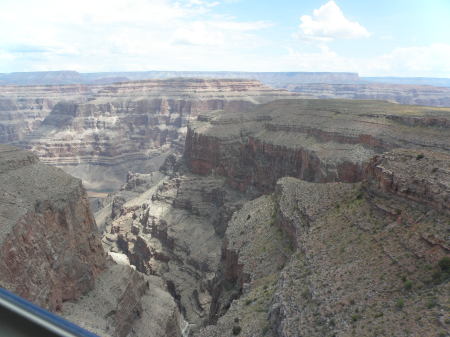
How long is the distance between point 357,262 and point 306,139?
2268 inches

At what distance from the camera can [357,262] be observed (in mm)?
26141

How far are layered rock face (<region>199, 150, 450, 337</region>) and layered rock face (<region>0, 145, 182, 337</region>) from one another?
1254 centimetres

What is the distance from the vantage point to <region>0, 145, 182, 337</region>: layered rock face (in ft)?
122

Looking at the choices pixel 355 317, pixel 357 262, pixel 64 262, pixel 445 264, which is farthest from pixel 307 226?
pixel 64 262

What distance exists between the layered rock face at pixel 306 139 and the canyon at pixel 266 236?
0.37 meters

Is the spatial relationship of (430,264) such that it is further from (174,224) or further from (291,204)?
(174,224)

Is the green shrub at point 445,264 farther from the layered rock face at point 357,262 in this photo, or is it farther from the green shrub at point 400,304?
the green shrub at point 400,304

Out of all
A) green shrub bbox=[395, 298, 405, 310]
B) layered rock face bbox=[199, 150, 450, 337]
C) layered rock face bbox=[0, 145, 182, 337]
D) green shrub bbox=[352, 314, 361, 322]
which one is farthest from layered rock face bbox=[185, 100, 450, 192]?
green shrub bbox=[352, 314, 361, 322]

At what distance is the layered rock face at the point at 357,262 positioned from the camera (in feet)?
67.8

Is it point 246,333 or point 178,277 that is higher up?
point 246,333

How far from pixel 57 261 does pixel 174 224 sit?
4034 centimetres

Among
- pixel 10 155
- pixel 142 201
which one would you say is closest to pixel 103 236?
pixel 142 201

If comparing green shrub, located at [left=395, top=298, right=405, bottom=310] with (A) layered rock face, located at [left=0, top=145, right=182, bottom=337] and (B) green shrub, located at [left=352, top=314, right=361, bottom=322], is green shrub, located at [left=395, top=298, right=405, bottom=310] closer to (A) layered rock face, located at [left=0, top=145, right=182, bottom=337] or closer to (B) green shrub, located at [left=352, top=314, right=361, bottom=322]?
(B) green shrub, located at [left=352, top=314, right=361, bottom=322]

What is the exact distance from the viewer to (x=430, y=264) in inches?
900
